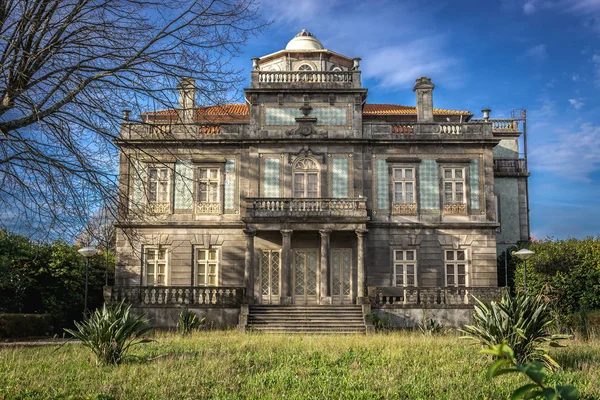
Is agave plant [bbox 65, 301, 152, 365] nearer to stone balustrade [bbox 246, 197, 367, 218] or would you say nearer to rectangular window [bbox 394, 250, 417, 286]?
stone balustrade [bbox 246, 197, 367, 218]

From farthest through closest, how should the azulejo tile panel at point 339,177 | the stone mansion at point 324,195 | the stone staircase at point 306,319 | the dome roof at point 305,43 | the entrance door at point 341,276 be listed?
the dome roof at point 305,43 < the azulejo tile panel at point 339,177 < the stone mansion at point 324,195 < the entrance door at point 341,276 < the stone staircase at point 306,319

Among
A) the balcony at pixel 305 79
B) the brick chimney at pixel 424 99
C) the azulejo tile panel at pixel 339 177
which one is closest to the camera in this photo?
the azulejo tile panel at pixel 339 177

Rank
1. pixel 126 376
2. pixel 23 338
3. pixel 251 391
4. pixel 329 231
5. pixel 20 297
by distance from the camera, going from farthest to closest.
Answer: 1. pixel 329 231
2. pixel 20 297
3. pixel 23 338
4. pixel 126 376
5. pixel 251 391

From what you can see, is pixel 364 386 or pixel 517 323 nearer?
pixel 364 386

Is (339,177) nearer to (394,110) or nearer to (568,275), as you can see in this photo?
(394,110)

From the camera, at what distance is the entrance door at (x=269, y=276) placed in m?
24.8

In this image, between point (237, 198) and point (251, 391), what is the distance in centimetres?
1665

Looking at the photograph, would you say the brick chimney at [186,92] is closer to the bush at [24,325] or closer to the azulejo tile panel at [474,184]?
the bush at [24,325]

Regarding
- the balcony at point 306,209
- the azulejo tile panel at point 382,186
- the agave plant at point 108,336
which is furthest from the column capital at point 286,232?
the agave plant at point 108,336

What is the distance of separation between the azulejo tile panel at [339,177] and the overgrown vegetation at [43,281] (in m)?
9.60

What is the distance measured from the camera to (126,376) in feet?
33.7

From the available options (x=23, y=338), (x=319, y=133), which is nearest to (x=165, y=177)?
(x=319, y=133)

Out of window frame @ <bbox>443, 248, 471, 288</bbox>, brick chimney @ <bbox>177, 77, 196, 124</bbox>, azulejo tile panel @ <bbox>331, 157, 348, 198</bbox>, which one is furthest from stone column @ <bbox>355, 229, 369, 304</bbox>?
brick chimney @ <bbox>177, 77, 196, 124</bbox>

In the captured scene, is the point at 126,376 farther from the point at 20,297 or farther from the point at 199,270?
the point at 199,270
